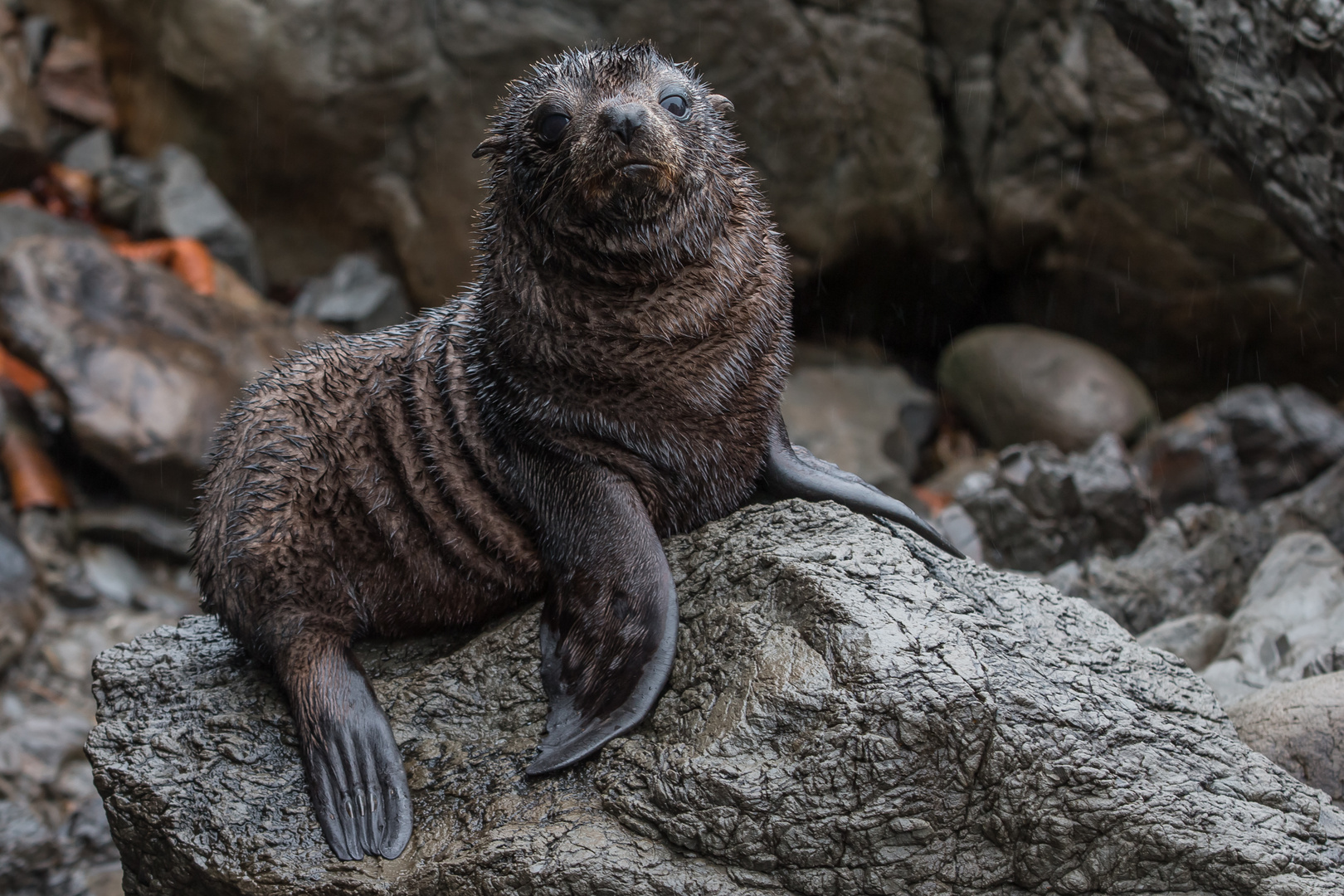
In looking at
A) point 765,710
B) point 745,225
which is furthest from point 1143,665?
point 745,225

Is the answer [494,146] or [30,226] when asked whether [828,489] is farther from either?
[30,226]

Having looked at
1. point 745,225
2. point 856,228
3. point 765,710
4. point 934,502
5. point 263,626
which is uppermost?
point 745,225

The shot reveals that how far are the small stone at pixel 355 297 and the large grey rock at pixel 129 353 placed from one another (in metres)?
0.86

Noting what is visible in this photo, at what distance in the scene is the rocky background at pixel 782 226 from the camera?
8.48 metres

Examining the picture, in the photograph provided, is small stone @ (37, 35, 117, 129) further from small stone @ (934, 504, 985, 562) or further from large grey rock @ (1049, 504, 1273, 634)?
large grey rock @ (1049, 504, 1273, 634)

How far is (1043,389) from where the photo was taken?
10.1 m

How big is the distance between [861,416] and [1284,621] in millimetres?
5010

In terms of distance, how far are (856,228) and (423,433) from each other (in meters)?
6.97

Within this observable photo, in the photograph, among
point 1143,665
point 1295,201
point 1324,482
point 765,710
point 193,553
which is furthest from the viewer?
point 1324,482

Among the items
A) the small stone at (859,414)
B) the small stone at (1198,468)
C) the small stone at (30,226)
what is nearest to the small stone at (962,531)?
the small stone at (859,414)

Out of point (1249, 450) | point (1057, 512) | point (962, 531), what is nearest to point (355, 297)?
point (962, 531)

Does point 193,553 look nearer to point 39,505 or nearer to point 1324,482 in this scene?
point 39,505

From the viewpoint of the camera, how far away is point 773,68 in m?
9.43

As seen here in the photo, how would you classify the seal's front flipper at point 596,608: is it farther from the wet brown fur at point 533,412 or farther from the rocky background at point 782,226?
the rocky background at point 782,226
